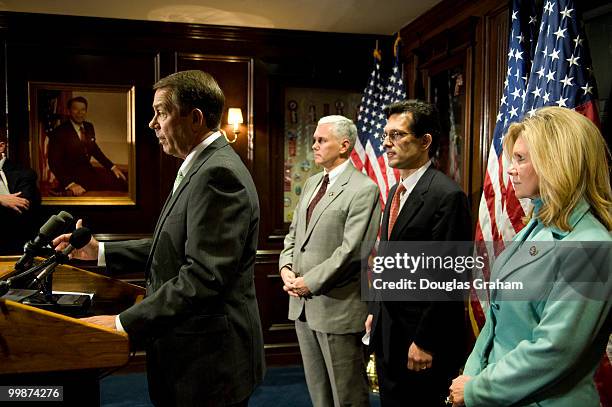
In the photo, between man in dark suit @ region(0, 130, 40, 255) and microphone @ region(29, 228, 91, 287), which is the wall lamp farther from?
microphone @ region(29, 228, 91, 287)

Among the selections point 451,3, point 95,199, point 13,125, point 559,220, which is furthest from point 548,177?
point 13,125

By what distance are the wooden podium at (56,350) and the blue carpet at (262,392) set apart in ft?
7.68

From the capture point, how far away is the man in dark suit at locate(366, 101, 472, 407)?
2.15 metres

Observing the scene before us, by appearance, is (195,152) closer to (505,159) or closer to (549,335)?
(549,335)

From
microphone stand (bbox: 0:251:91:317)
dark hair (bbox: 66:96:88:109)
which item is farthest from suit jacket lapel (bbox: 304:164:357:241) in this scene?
dark hair (bbox: 66:96:88:109)

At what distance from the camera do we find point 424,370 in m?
2.20

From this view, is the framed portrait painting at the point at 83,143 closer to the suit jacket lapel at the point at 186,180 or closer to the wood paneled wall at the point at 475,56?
the wood paneled wall at the point at 475,56

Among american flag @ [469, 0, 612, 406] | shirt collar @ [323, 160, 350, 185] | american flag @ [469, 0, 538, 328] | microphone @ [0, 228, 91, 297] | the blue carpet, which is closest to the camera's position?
microphone @ [0, 228, 91, 297]

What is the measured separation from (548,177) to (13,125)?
396cm

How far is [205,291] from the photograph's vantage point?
147 centimetres

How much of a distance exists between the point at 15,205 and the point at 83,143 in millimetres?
718

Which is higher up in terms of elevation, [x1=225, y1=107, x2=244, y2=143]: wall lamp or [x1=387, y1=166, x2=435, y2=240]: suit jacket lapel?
[x1=225, y1=107, x2=244, y2=143]: wall lamp

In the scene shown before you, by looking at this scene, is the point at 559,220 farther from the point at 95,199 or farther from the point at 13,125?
the point at 13,125

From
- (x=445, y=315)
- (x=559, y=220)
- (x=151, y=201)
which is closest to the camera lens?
(x=559, y=220)
